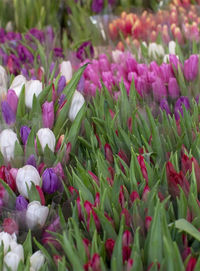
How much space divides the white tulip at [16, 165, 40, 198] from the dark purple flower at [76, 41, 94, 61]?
99 centimetres

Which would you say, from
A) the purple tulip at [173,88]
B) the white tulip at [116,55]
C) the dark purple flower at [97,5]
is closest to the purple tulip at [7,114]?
the purple tulip at [173,88]

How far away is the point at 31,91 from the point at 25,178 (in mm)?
334

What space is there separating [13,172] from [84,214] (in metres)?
0.24

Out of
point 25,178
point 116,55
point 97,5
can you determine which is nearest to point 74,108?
point 25,178

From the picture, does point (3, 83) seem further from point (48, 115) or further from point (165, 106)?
point (165, 106)

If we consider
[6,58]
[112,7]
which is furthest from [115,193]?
[112,7]

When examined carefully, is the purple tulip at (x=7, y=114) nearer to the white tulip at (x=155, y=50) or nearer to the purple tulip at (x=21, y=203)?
the purple tulip at (x=21, y=203)

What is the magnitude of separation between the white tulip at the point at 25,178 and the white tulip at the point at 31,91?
28 centimetres

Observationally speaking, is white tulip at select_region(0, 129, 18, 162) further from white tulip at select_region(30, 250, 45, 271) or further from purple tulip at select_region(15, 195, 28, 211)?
white tulip at select_region(30, 250, 45, 271)

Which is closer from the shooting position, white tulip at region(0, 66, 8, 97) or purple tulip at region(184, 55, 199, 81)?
white tulip at region(0, 66, 8, 97)

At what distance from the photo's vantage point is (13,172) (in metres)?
1.08

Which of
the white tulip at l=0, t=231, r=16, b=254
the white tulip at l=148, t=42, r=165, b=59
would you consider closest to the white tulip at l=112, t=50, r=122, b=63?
the white tulip at l=148, t=42, r=165, b=59

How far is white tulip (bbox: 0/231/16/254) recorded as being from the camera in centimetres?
88

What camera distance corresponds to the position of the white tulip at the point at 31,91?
50.9 inches
